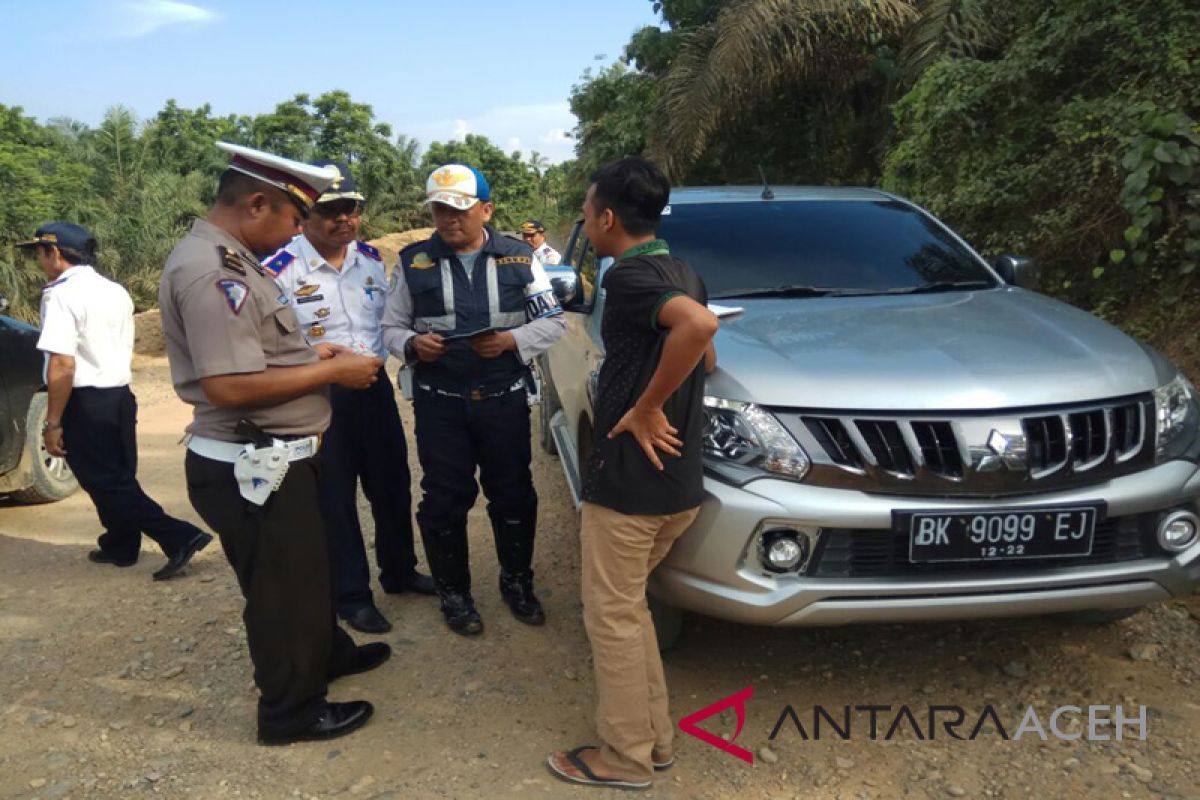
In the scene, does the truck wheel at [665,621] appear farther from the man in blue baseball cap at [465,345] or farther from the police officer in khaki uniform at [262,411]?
the police officer in khaki uniform at [262,411]

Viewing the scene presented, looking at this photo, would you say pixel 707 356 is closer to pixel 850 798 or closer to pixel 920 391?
pixel 920 391

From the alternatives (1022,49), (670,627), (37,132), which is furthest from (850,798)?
(37,132)

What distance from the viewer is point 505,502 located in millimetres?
3461

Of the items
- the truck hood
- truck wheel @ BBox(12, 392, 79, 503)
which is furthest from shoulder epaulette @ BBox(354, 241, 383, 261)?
truck wheel @ BBox(12, 392, 79, 503)

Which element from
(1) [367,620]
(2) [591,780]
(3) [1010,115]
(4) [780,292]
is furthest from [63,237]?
(3) [1010,115]

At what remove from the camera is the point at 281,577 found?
102 inches

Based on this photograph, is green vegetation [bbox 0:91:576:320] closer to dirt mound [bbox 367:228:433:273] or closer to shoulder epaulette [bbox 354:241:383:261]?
dirt mound [bbox 367:228:433:273]

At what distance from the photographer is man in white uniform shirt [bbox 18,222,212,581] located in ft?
13.6

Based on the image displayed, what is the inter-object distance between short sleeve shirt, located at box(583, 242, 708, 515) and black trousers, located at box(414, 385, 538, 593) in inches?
40.1

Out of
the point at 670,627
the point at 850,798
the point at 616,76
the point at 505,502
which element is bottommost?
the point at 850,798

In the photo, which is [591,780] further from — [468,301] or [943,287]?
[943,287]

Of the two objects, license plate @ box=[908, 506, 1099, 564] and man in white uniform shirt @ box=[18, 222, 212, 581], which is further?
man in white uniform shirt @ box=[18, 222, 212, 581]

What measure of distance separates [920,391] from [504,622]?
1.91 meters

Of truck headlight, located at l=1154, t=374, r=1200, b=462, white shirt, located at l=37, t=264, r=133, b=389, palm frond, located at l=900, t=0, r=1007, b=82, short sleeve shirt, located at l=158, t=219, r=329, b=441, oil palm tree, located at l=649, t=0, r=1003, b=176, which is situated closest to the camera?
short sleeve shirt, located at l=158, t=219, r=329, b=441
